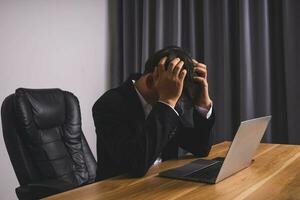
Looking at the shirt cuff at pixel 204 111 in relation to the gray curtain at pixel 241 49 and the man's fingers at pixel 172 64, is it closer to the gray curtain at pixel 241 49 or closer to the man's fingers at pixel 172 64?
the man's fingers at pixel 172 64

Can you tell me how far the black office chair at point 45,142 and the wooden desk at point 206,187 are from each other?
36 cm

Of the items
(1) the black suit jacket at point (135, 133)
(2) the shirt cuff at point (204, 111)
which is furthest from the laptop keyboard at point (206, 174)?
(2) the shirt cuff at point (204, 111)

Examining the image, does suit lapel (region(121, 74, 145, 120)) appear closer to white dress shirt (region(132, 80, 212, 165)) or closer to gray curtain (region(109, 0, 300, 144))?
white dress shirt (region(132, 80, 212, 165))

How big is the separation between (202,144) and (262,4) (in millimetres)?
1327

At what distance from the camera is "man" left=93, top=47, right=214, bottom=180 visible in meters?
1.03

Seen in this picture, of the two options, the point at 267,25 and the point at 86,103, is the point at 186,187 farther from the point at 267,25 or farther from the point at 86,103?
the point at 86,103

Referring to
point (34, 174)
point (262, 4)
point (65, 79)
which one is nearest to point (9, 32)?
point (65, 79)

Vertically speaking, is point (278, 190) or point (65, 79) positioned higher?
point (65, 79)

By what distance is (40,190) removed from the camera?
3.96 ft

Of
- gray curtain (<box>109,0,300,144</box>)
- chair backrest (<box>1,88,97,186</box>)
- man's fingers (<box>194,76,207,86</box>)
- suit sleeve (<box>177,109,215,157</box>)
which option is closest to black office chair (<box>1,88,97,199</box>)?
chair backrest (<box>1,88,97,186</box>)

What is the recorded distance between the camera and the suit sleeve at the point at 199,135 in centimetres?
135

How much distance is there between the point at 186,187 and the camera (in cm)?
90

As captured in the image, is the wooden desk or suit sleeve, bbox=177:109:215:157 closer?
the wooden desk

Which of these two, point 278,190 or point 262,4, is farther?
point 262,4
